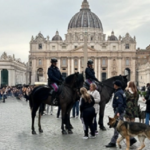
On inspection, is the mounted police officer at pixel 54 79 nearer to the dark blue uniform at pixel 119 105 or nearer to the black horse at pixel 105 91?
the black horse at pixel 105 91

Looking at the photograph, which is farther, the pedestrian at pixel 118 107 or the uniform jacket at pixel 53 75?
the uniform jacket at pixel 53 75

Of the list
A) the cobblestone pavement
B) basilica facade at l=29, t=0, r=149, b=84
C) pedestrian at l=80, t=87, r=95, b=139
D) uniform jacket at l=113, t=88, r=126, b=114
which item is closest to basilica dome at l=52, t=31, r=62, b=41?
basilica facade at l=29, t=0, r=149, b=84

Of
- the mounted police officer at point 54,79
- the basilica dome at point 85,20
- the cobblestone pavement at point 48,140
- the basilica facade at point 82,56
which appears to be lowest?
the cobblestone pavement at point 48,140

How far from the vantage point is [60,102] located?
11.2m

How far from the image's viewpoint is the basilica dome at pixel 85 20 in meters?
118

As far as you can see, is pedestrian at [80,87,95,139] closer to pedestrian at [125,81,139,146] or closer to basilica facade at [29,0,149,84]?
pedestrian at [125,81,139,146]

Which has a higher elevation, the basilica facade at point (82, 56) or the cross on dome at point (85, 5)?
the cross on dome at point (85, 5)

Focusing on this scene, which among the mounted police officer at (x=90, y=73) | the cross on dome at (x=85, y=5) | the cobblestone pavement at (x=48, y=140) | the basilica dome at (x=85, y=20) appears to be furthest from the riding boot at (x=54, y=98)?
the cross on dome at (x=85, y=5)

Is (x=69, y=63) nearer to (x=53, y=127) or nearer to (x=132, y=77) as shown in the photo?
(x=132, y=77)

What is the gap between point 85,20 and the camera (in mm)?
119062

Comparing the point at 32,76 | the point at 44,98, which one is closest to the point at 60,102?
the point at 44,98

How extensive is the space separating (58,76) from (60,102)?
3.20ft

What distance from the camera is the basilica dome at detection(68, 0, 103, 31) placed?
11833 cm

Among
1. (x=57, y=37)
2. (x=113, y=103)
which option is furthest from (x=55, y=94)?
(x=57, y=37)
